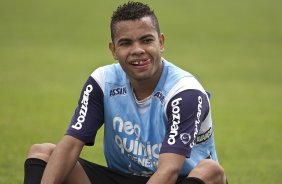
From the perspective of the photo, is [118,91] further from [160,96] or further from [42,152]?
[42,152]

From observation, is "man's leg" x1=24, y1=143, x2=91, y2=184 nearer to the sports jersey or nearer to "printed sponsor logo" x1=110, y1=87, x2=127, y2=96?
the sports jersey

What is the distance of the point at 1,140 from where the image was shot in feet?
33.8

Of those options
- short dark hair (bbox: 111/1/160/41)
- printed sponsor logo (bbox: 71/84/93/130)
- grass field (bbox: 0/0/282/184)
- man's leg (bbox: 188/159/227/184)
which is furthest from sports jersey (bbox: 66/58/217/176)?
grass field (bbox: 0/0/282/184)

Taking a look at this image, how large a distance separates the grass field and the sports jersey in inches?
80.3

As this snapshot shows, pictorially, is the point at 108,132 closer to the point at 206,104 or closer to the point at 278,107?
the point at 206,104

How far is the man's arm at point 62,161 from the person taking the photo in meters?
→ 5.67

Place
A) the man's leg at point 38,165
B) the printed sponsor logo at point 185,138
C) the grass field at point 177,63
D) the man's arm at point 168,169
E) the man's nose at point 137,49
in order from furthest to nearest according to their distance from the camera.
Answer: the grass field at point 177,63 < the man's leg at point 38,165 < the man's nose at point 137,49 < the printed sponsor logo at point 185,138 < the man's arm at point 168,169

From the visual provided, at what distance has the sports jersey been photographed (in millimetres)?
5516

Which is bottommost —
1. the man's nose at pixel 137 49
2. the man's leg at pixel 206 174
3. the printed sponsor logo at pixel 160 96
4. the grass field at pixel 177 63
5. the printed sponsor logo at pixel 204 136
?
the grass field at pixel 177 63

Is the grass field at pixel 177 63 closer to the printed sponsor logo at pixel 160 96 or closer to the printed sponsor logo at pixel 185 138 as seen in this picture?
the printed sponsor logo at pixel 160 96

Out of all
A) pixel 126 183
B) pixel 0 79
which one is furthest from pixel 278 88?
pixel 126 183

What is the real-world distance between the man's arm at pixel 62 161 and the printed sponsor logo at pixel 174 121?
0.81m

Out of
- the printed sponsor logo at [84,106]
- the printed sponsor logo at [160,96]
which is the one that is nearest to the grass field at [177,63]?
the printed sponsor logo at [84,106]

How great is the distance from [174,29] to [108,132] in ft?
62.0
